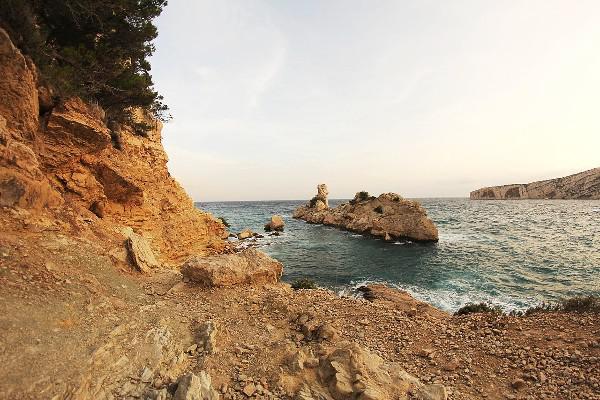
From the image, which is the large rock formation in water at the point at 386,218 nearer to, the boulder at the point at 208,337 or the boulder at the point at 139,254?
the boulder at the point at 139,254

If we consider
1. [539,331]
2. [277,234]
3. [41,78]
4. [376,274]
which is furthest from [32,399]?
[277,234]

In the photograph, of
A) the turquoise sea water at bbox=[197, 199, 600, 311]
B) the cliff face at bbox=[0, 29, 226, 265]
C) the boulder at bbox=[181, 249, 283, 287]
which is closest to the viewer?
the cliff face at bbox=[0, 29, 226, 265]

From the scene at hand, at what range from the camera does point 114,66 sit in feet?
51.2

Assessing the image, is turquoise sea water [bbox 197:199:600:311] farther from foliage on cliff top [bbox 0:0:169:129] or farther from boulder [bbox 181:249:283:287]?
foliage on cliff top [bbox 0:0:169:129]

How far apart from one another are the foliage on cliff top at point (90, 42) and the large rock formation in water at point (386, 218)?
4158 cm

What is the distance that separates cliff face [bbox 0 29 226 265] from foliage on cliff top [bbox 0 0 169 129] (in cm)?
106

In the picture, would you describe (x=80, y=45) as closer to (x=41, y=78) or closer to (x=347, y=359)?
(x=41, y=78)

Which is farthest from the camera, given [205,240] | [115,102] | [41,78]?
[205,240]

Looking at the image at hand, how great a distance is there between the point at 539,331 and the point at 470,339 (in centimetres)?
256

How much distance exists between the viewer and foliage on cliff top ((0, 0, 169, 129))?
11636mm

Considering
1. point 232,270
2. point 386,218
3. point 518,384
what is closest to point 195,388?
point 232,270

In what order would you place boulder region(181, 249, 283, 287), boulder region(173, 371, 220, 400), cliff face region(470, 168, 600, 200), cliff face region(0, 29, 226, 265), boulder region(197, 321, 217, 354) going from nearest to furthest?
1. boulder region(173, 371, 220, 400)
2. boulder region(197, 321, 217, 354)
3. cliff face region(0, 29, 226, 265)
4. boulder region(181, 249, 283, 287)
5. cliff face region(470, 168, 600, 200)

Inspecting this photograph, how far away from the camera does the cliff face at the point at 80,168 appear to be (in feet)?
34.0

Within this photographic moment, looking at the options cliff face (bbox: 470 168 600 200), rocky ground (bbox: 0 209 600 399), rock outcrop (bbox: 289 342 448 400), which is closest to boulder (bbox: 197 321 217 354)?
rocky ground (bbox: 0 209 600 399)
